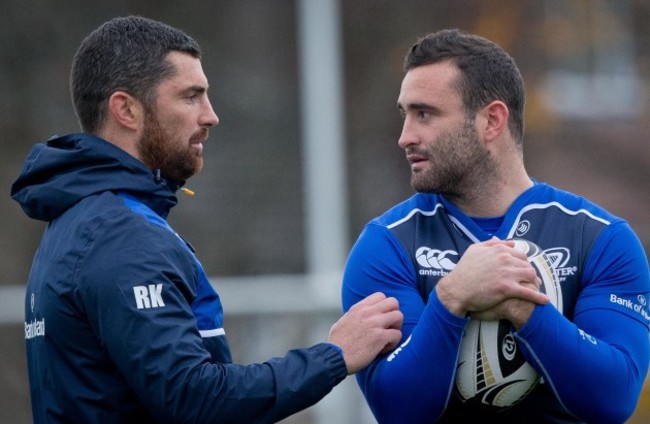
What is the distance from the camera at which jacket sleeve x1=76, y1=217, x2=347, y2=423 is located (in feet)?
11.7

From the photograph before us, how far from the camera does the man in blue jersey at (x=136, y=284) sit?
3592 mm

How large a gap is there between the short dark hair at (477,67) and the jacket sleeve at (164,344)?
3.52 feet

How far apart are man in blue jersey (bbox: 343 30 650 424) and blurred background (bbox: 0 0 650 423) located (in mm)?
6018

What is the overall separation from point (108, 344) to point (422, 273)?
3.38ft

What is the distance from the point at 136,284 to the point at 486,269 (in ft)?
3.26

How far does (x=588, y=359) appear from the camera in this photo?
385 centimetres

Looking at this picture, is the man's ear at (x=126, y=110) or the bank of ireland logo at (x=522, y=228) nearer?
the man's ear at (x=126, y=110)

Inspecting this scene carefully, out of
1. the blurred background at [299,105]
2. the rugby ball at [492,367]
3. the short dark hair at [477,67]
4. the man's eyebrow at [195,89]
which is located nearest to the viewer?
the rugby ball at [492,367]

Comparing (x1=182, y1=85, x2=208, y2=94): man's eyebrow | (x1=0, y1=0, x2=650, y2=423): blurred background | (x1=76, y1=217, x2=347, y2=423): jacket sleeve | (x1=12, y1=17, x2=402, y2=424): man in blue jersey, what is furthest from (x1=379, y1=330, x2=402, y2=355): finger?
(x1=0, y1=0, x2=650, y2=423): blurred background

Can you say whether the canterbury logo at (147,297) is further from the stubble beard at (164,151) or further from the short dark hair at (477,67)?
the short dark hair at (477,67)

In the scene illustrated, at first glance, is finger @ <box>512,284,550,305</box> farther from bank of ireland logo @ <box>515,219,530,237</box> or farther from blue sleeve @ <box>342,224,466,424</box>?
bank of ireland logo @ <box>515,219,530,237</box>

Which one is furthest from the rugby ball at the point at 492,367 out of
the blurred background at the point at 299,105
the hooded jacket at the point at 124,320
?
the blurred background at the point at 299,105

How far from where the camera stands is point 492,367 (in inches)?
154

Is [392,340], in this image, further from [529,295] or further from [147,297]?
[147,297]
